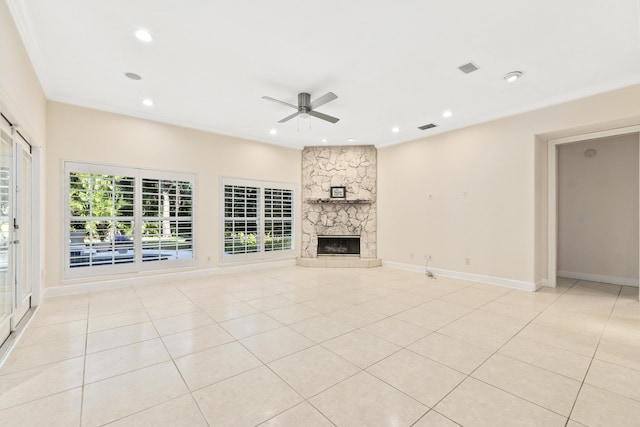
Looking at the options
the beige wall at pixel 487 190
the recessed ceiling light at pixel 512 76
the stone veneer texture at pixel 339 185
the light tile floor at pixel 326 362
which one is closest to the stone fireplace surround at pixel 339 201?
the stone veneer texture at pixel 339 185

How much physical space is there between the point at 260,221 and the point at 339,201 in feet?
6.29

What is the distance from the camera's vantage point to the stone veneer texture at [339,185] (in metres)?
6.90

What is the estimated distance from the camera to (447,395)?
1.91 m

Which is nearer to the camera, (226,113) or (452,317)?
(452,317)

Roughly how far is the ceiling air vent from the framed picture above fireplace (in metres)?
3.85

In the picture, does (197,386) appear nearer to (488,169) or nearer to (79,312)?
(79,312)

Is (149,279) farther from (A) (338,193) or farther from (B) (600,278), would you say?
(B) (600,278)

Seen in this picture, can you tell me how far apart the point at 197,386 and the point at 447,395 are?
1.72 m

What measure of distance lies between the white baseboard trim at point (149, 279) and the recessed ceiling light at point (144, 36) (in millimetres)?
3685

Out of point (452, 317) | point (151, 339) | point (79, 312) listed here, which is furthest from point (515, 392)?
point (79, 312)

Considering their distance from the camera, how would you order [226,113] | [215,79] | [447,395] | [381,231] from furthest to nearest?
[381,231] → [226,113] → [215,79] → [447,395]

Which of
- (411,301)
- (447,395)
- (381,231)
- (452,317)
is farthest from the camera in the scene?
(381,231)

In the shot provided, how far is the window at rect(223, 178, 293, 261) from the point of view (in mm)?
5910

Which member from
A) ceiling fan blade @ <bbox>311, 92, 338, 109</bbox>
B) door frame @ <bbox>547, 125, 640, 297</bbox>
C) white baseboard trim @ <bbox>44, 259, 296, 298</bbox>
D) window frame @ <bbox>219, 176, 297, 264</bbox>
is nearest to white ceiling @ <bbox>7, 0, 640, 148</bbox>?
ceiling fan blade @ <bbox>311, 92, 338, 109</bbox>
